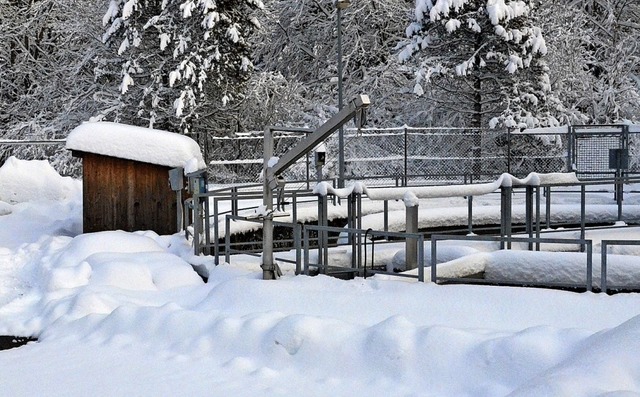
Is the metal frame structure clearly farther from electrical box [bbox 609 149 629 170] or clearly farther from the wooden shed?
electrical box [bbox 609 149 629 170]

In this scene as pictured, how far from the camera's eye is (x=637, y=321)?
18.5ft

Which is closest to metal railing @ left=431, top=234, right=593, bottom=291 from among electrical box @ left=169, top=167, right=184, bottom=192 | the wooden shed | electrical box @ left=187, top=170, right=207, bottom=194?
electrical box @ left=187, top=170, right=207, bottom=194

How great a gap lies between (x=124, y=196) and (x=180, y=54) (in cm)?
1477

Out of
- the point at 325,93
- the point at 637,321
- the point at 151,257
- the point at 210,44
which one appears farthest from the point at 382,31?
the point at 637,321

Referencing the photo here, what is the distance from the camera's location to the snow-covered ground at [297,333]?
20.7 ft

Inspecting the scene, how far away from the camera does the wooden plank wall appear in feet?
49.7

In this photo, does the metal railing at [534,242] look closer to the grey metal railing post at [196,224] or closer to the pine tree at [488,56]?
the grey metal railing post at [196,224]

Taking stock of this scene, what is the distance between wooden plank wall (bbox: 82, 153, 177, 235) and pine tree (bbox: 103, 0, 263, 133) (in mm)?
12875

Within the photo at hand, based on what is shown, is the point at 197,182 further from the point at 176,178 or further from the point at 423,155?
the point at 423,155

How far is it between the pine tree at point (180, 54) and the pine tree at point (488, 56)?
5.33 meters

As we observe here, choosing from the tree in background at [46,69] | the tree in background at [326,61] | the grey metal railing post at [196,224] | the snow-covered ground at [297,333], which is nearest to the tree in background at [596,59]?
the tree in background at [326,61]

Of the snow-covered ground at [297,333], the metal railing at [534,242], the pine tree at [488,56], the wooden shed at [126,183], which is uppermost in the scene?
the pine tree at [488,56]

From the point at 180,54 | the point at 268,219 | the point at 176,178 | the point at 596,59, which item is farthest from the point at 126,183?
the point at 596,59

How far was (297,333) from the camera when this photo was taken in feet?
24.5
